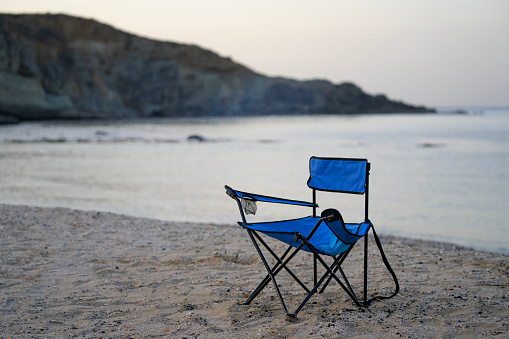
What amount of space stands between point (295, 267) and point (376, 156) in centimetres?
1628

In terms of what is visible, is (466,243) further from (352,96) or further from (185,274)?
(352,96)

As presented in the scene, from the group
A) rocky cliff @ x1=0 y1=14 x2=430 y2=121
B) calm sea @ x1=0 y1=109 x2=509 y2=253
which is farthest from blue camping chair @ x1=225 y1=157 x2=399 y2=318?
rocky cliff @ x1=0 y1=14 x2=430 y2=121

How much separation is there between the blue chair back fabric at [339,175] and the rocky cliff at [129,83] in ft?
203

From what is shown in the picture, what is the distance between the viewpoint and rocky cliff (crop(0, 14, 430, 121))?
63.4 m

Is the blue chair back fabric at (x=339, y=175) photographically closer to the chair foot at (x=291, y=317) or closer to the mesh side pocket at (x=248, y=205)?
the mesh side pocket at (x=248, y=205)

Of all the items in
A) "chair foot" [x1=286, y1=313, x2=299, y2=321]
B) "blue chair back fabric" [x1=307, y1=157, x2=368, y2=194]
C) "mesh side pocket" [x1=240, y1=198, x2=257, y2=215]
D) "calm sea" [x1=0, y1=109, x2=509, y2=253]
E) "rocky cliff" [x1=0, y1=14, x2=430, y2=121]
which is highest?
"rocky cliff" [x1=0, y1=14, x2=430, y2=121]

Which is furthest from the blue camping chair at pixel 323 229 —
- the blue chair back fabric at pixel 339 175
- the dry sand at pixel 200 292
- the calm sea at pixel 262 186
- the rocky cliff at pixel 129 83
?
the rocky cliff at pixel 129 83

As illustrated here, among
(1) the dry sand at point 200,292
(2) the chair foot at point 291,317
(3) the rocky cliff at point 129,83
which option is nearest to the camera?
(1) the dry sand at point 200,292

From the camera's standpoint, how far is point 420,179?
12.8 meters

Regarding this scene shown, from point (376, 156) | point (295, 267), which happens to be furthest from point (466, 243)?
point (376, 156)

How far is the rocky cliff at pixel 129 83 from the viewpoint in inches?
2498

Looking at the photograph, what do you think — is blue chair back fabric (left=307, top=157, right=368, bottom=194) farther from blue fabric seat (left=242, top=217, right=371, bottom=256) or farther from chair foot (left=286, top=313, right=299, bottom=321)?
chair foot (left=286, top=313, right=299, bottom=321)

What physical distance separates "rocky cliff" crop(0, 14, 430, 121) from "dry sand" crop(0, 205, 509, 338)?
2367 inches

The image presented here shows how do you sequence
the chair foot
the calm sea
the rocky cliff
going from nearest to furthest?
the chair foot < the calm sea < the rocky cliff
